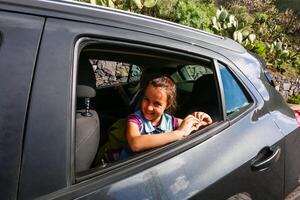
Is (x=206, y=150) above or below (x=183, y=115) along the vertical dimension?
below

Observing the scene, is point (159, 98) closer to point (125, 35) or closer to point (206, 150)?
point (206, 150)

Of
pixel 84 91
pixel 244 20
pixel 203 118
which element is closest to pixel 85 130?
pixel 84 91

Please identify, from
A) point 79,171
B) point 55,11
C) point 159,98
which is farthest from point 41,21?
point 159,98

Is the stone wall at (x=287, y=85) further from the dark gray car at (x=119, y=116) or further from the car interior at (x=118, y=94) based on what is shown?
the dark gray car at (x=119, y=116)

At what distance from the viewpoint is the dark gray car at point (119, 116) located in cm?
169

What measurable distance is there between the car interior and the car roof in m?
0.09

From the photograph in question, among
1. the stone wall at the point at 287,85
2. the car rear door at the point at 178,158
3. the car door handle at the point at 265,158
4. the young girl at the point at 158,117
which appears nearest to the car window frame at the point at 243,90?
the car rear door at the point at 178,158

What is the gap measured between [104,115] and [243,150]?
3.21 feet

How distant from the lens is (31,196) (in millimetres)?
1646

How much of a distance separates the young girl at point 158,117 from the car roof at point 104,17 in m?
0.37

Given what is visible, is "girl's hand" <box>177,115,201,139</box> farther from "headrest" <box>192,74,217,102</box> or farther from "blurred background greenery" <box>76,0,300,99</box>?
"blurred background greenery" <box>76,0,300,99</box>

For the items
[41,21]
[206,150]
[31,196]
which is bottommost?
[31,196]

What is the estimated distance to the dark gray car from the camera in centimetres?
169

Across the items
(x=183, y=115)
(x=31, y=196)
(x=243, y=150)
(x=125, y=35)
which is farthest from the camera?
(x=183, y=115)
